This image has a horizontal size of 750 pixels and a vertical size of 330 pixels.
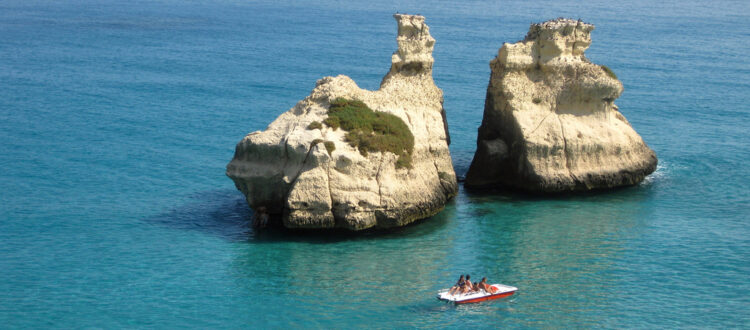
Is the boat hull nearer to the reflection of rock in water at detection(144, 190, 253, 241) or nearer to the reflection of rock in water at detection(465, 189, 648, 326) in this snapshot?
the reflection of rock in water at detection(465, 189, 648, 326)

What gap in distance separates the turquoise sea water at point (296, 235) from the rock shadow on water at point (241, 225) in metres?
0.18

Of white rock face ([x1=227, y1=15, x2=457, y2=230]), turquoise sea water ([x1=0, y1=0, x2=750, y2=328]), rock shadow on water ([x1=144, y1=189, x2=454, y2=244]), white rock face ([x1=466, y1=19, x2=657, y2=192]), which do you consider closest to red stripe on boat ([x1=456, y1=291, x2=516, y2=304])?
turquoise sea water ([x1=0, y1=0, x2=750, y2=328])

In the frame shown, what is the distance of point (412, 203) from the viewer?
56.6m

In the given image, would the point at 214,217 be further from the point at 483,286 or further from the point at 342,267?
the point at 483,286

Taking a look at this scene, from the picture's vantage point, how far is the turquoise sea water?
152ft

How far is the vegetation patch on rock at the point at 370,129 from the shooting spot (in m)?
55.6

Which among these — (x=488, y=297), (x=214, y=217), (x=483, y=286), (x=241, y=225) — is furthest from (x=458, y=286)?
(x=214, y=217)

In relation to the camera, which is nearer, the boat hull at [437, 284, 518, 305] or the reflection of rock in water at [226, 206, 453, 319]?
the boat hull at [437, 284, 518, 305]

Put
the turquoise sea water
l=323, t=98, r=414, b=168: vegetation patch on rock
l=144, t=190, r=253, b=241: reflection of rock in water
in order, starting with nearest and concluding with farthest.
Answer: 1. the turquoise sea water
2. l=323, t=98, r=414, b=168: vegetation patch on rock
3. l=144, t=190, r=253, b=241: reflection of rock in water

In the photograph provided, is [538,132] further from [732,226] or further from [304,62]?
[304,62]

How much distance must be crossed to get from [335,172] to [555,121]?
17.8 metres

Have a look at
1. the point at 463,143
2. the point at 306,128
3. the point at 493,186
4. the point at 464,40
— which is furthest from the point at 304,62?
the point at 306,128

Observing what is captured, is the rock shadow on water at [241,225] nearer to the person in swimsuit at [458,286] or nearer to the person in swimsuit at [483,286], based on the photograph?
the person in swimsuit at [458,286]

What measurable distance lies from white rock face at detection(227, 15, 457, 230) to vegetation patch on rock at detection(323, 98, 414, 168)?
374 mm
